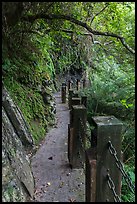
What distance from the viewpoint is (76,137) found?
178 inches

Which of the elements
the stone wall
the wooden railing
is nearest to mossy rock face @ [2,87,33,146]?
the stone wall

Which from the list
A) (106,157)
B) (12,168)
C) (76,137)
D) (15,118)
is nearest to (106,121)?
(106,157)

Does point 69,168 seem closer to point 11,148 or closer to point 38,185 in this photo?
point 38,185

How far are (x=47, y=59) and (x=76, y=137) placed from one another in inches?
283

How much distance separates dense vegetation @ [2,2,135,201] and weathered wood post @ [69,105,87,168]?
1116 mm

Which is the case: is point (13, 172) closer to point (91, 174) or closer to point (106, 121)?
point (91, 174)

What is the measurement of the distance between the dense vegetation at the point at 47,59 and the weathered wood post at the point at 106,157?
2071mm

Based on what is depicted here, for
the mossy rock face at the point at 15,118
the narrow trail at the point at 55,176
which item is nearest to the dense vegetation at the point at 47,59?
the narrow trail at the point at 55,176

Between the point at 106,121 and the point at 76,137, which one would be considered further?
the point at 76,137

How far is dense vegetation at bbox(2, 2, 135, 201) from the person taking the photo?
5.80 m

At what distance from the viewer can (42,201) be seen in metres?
3.64

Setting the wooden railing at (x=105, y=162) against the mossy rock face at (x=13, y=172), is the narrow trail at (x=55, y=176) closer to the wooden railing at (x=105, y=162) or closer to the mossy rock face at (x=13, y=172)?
the mossy rock face at (x=13, y=172)

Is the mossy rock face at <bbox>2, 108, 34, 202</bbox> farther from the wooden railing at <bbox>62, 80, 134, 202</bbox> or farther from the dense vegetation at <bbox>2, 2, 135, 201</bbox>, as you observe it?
the dense vegetation at <bbox>2, 2, 135, 201</bbox>

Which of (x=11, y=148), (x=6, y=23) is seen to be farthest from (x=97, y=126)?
(x=6, y=23)
